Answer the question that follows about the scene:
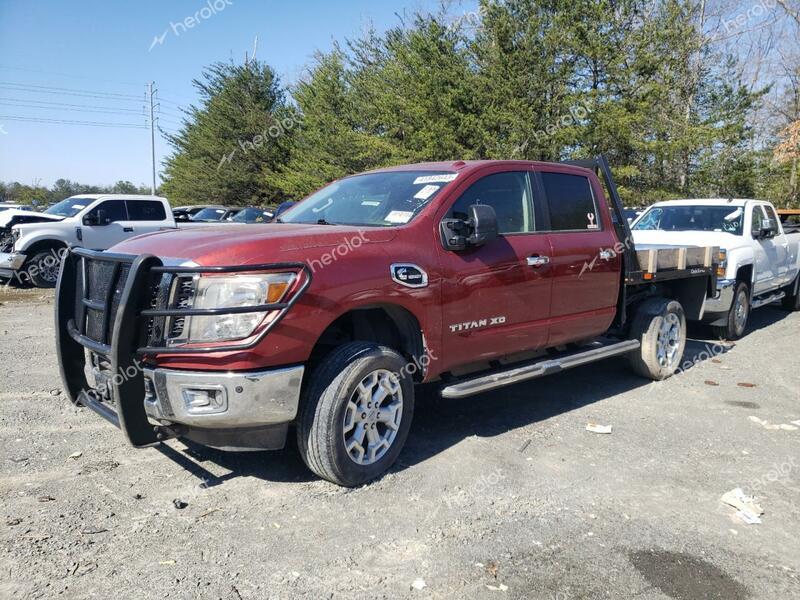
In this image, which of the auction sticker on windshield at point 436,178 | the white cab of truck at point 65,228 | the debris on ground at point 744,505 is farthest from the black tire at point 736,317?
the white cab of truck at point 65,228

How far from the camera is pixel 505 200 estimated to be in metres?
4.80

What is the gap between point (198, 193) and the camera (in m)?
41.2

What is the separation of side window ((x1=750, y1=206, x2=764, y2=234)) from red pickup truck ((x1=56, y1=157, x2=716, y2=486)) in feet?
14.9

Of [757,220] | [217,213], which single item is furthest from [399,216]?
[217,213]

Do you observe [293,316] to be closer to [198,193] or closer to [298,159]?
[298,159]

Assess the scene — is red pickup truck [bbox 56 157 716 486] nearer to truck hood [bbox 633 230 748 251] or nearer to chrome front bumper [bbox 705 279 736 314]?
→ chrome front bumper [bbox 705 279 736 314]

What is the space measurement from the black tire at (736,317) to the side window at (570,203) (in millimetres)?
4040

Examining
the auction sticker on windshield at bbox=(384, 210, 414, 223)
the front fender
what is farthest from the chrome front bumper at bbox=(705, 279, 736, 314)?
the front fender

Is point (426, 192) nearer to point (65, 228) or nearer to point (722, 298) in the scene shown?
point (722, 298)

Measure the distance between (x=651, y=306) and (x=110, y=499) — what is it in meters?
5.15

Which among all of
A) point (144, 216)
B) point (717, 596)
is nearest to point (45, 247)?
point (144, 216)

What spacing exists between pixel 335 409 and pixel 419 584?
1.08 m

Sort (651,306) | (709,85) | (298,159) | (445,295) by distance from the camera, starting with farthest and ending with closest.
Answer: (298,159), (709,85), (651,306), (445,295)

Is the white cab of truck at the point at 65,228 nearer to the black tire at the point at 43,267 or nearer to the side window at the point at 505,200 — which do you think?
the black tire at the point at 43,267
